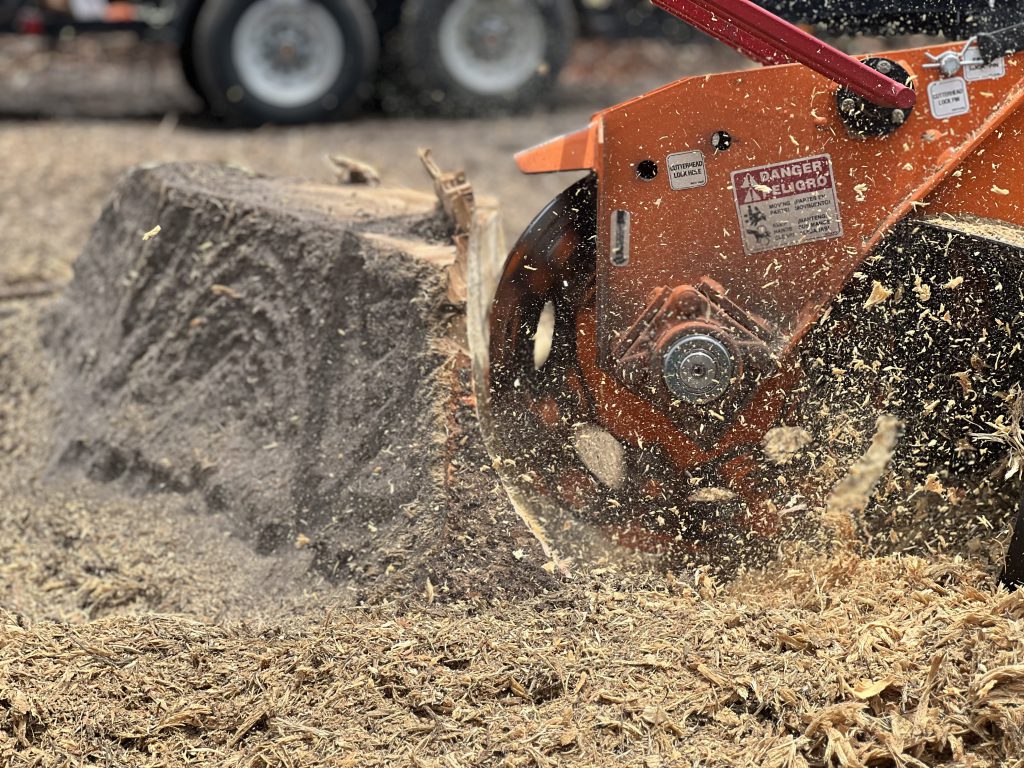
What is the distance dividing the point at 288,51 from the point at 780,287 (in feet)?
20.0

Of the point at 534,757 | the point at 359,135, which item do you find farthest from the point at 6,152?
the point at 534,757

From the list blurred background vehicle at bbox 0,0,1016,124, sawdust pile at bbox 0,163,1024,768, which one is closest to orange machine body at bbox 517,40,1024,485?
sawdust pile at bbox 0,163,1024,768

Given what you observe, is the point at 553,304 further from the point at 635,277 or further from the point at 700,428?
the point at 700,428

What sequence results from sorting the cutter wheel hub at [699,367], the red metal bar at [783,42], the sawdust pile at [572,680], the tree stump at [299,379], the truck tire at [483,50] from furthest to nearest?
the truck tire at [483,50] → the tree stump at [299,379] → the cutter wheel hub at [699,367] → the red metal bar at [783,42] → the sawdust pile at [572,680]

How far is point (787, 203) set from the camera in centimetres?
304

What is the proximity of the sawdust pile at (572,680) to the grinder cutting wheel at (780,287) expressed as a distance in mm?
241

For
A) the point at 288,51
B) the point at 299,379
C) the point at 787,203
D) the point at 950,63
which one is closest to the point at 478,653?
the point at 299,379

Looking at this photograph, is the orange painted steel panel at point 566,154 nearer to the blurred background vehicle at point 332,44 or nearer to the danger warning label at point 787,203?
the danger warning label at point 787,203

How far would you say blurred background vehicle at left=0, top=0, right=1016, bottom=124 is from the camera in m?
8.37

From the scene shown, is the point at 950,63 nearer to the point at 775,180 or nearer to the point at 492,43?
the point at 775,180

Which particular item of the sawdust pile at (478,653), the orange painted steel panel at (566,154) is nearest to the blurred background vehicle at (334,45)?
the sawdust pile at (478,653)

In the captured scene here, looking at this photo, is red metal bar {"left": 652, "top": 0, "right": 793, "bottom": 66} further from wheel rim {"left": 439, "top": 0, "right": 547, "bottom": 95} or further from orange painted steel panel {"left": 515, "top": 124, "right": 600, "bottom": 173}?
wheel rim {"left": 439, "top": 0, "right": 547, "bottom": 95}

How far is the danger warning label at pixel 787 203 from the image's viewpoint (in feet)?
9.90

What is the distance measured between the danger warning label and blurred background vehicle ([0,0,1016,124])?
18.8 ft
